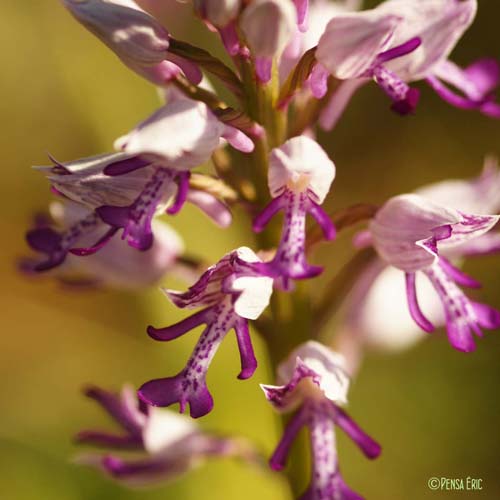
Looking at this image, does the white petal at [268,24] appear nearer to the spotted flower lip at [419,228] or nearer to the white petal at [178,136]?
the white petal at [178,136]

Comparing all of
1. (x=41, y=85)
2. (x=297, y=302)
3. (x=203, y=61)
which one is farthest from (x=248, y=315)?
(x=41, y=85)

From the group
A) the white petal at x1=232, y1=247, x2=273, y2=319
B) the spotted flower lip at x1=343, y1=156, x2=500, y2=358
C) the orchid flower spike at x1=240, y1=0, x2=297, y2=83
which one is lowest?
the spotted flower lip at x1=343, y1=156, x2=500, y2=358

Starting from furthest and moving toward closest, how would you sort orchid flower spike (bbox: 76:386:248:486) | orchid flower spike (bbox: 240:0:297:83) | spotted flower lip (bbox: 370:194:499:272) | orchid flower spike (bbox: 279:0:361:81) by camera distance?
1. orchid flower spike (bbox: 76:386:248:486)
2. orchid flower spike (bbox: 279:0:361:81)
3. spotted flower lip (bbox: 370:194:499:272)
4. orchid flower spike (bbox: 240:0:297:83)

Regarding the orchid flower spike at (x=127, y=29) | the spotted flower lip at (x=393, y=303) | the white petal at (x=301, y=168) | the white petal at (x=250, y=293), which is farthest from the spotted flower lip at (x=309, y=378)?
the orchid flower spike at (x=127, y=29)

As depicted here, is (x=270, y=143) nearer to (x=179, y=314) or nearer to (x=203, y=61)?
(x=203, y=61)

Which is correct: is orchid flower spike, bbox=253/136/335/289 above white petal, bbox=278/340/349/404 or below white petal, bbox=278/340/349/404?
above

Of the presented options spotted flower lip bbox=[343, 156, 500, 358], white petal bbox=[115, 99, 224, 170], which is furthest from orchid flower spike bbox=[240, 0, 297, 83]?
spotted flower lip bbox=[343, 156, 500, 358]

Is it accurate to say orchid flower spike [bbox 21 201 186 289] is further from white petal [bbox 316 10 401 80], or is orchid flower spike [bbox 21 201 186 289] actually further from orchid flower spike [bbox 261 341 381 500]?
white petal [bbox 316 10 401 80]

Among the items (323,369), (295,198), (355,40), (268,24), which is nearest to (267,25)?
(268,24)

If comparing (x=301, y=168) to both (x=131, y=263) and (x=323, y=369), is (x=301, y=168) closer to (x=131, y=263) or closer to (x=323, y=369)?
(x=323, y=369)
